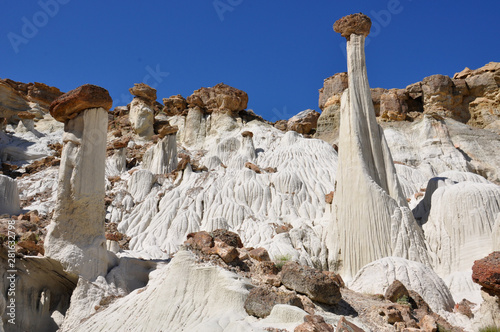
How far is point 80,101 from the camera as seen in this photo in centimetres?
1322

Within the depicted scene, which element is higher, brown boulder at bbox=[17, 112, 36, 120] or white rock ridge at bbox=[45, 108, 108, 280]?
brown boulder at bbox=[17, 112, 36, 120]

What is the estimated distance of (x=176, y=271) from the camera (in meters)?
10.1

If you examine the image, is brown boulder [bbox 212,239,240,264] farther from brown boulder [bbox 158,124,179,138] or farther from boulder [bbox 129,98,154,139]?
boulder [bbox 129,98,154,139]

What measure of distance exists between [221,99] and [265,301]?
126 ft

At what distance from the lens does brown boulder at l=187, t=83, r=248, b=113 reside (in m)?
45.2

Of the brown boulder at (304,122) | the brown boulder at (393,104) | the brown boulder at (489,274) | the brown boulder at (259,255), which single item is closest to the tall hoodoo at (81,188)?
the brown boulder at (259,255)

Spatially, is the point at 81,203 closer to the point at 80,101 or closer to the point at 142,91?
the point at 80,101

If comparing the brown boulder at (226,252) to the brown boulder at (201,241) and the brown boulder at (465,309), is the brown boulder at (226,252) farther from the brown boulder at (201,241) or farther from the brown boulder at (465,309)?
the brown boulder at (465,309)

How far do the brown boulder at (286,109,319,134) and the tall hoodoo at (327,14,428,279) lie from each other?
87.7ft

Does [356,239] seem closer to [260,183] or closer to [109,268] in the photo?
[109,268]

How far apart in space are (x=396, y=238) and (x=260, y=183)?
12.3 meters

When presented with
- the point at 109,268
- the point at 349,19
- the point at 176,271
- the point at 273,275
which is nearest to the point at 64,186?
the point at 109,268

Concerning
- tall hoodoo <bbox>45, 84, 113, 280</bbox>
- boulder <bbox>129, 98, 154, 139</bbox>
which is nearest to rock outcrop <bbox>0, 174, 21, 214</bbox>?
tall hoodoo <bbox>45, 84, 113, 280</bbox>

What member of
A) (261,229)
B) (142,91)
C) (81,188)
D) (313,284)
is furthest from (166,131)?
(313,284)
